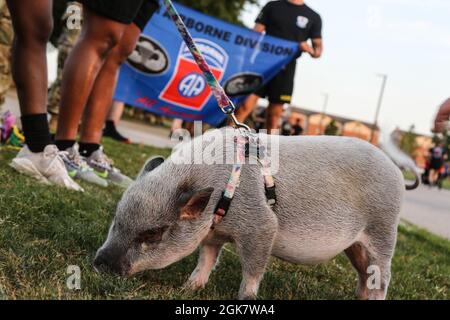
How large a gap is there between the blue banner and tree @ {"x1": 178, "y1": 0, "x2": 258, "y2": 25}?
66.7ft

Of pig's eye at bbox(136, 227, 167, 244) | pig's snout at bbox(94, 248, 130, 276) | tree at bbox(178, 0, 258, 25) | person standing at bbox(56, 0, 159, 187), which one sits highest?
tree at bbox(178, 0, 258, 25)

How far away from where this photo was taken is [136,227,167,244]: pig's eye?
213 cm

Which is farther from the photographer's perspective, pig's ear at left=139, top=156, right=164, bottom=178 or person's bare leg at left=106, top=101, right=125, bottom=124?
person's bare leg at left=106, top=101, right=125, bottom=124

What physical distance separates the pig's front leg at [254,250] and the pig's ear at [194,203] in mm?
227

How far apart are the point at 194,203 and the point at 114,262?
39cm

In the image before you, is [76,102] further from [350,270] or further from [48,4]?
[350,270]

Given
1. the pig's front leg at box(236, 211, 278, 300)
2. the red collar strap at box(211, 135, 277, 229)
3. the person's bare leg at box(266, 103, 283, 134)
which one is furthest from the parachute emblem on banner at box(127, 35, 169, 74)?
the pig's front leg at box(236, 211, 278, 300)

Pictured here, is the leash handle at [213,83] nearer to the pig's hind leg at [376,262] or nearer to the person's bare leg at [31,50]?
the pig's hind leg at [376,262]

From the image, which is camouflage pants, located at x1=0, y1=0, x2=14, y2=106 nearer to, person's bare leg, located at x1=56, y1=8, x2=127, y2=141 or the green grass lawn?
the green grass lawn

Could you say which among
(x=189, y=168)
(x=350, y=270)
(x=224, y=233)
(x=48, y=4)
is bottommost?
(x=350, y=270)

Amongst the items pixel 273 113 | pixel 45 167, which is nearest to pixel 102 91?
pixel 45 167
